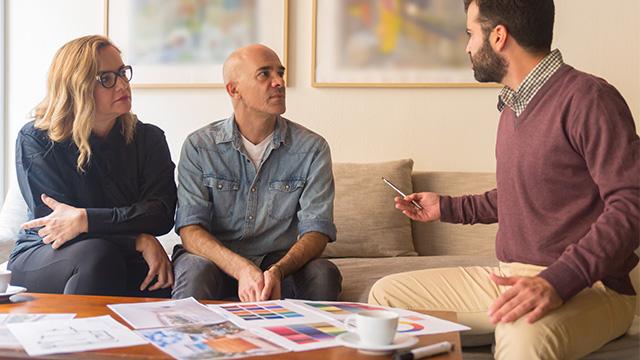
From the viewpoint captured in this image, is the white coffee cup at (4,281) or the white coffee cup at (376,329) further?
the white coffee cup at (4,281)

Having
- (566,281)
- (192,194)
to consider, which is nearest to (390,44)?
(192,194)

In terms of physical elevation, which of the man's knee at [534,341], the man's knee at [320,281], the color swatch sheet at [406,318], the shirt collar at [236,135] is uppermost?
the shirt collar at [236,135]

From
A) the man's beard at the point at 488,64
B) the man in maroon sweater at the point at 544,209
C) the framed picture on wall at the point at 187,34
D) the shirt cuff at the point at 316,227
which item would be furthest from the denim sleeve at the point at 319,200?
the framed picture on wall at the point at 187,34

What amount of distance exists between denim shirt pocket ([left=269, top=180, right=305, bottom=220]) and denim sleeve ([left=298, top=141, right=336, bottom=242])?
26 millimetres

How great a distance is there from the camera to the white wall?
3227 millimetres

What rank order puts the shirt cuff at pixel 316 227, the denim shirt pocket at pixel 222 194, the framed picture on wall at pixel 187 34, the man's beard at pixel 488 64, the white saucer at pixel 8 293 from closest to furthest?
the white saucer at pixel 8 293
the man's beard at pixel 488 64
the shirt cuff at pixel 316 227
the denim shirt pocket at pixel 222 194
the framed picture on wall at pixel 187 34

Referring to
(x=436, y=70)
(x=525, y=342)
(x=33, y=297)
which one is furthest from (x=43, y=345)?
(x=436, y=70)

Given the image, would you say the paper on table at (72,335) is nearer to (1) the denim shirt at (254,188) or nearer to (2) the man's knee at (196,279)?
(2) the man's knee at (196,279)

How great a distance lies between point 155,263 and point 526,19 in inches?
51.6

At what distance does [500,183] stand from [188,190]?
104 centimetres

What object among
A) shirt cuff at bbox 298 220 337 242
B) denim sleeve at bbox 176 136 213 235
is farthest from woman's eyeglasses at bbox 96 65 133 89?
shirt cuff at bbox 298 220 337 242

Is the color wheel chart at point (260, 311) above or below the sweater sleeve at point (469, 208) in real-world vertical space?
below

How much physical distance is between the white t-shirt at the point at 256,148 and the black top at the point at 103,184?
0.29 m

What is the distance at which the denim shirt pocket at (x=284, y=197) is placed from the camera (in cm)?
247
